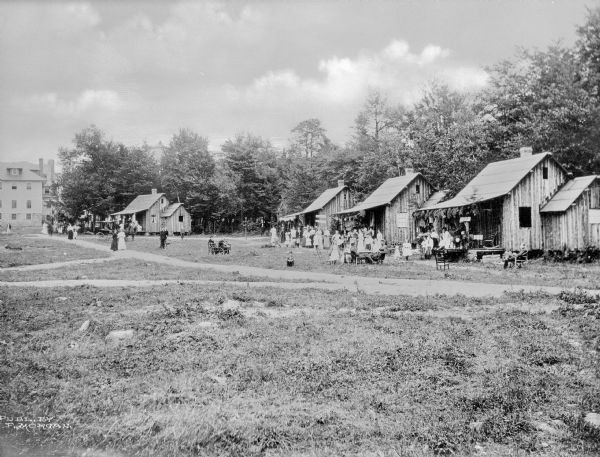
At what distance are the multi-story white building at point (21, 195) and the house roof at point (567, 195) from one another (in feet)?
201

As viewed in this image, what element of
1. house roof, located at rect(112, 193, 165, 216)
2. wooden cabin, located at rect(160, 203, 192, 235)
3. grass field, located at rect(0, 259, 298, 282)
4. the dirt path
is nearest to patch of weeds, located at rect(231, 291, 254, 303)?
the dirt path

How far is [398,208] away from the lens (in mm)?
39906

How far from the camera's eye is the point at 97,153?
227 ft

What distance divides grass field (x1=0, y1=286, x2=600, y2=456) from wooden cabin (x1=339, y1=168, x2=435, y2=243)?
2768cm

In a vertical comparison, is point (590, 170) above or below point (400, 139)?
below

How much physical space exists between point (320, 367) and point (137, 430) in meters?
2.94

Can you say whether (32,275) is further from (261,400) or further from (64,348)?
(261,400)

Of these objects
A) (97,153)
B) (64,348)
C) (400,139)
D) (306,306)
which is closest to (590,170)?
(400,139)

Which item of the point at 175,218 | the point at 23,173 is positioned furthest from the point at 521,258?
the point at 23,173

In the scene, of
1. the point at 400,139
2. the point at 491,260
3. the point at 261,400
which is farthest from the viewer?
the point at 400,139

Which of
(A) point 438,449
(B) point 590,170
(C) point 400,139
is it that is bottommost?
(A) point 438,449

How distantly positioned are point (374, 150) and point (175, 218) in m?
28.7

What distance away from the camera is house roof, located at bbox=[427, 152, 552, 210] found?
29281 millimetres

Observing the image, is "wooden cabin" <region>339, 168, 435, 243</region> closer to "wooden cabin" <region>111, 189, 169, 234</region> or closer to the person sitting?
the person sitting
